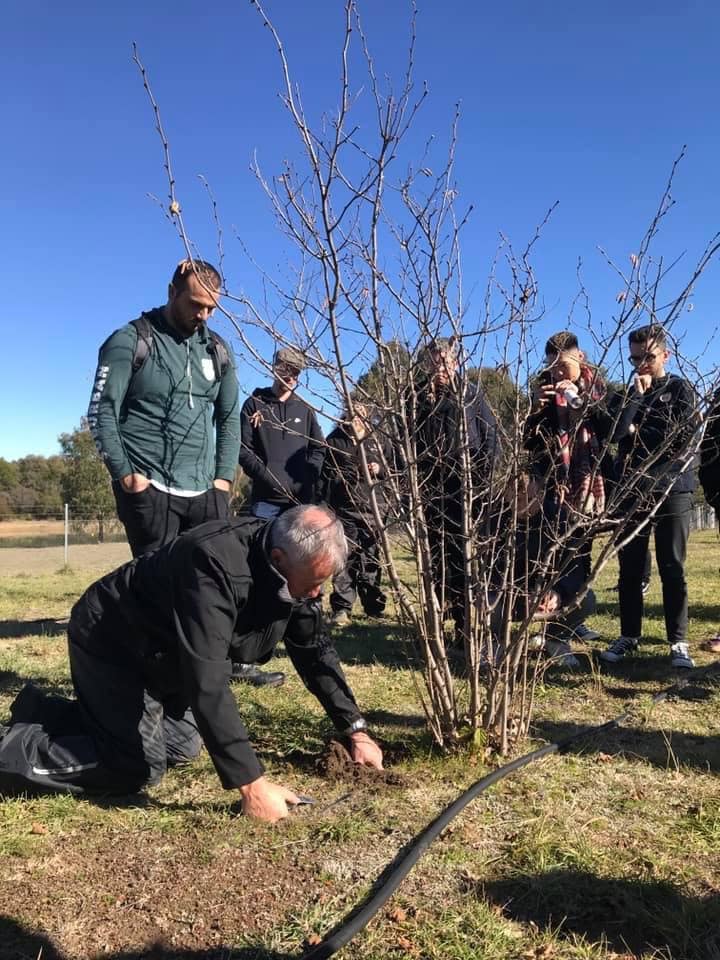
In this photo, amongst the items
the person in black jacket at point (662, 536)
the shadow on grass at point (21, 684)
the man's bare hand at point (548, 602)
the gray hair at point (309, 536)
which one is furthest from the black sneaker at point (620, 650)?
the shadow on grass at point (21, 684)

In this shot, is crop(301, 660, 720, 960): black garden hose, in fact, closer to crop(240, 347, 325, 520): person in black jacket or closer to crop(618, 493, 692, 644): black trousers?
crop(618, 493, 692, 644): black trousers

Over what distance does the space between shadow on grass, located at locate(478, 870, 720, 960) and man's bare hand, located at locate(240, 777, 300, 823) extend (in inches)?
27.0

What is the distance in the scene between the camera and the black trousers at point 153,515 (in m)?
3.32

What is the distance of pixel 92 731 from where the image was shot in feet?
8.67

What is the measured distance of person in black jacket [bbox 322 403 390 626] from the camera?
2.78m

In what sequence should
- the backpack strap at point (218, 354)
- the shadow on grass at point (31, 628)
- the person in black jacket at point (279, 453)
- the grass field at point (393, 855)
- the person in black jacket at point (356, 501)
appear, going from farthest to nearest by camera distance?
the shadow on grass at point (31, 628) < the person in black jacket at point (279, 453) < the backpack strap at point (218, 354) < the person in black jacket at point (356, 501) < the grass field at point (393, 855)

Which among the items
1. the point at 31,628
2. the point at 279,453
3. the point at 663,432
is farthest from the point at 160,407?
the point at 31,628

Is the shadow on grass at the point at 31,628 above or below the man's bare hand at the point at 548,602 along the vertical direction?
below

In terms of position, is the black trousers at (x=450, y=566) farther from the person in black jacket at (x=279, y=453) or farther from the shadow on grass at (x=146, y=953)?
the shadow on grass at (x=146, y=953)

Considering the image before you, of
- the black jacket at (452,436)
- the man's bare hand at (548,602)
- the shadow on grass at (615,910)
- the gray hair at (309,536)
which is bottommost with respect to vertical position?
the shadow on grass at (615,910)

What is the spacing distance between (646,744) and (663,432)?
1.55 metres

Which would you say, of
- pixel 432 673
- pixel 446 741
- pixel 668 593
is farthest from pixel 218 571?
pixel 668 593

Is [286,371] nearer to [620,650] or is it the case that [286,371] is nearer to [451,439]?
[451,439]

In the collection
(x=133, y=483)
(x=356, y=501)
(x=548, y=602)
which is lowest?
(x=548, y=602)
